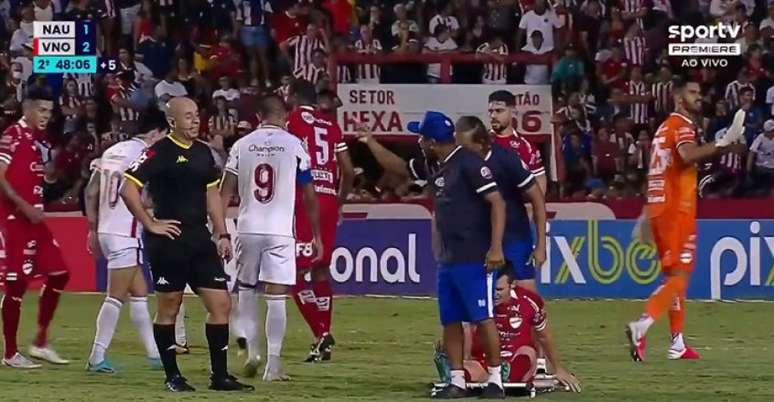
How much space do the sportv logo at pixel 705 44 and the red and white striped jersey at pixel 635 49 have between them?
47cm

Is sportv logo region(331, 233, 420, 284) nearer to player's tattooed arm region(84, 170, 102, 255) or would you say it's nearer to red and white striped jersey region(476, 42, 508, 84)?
red and white striped jersey region(476, 42, 508, 84)

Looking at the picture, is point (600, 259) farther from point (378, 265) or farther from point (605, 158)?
point (605, 158)

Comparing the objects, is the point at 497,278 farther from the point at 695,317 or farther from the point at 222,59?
the point at 222,59

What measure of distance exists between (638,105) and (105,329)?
15.3 metres

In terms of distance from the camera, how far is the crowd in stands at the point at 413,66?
89.4 feet

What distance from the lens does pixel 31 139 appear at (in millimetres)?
15461

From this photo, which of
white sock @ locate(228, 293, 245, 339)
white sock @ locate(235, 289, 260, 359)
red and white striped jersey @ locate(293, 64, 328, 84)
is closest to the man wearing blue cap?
white sock @ locate(235, 289, 260, 359)

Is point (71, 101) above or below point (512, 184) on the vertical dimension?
above

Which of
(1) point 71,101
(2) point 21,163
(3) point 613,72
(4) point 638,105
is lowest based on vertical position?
(2) point 21,163

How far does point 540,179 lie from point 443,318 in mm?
1914

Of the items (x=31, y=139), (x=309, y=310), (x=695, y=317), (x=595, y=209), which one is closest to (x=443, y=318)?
(x=309, y=310)

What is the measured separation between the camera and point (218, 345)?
41.6 ft

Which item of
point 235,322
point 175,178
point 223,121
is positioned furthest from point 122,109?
point 175,178

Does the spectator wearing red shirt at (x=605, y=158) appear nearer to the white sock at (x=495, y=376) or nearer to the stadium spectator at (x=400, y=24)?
the stadium spectator at (x=400, y=24)
